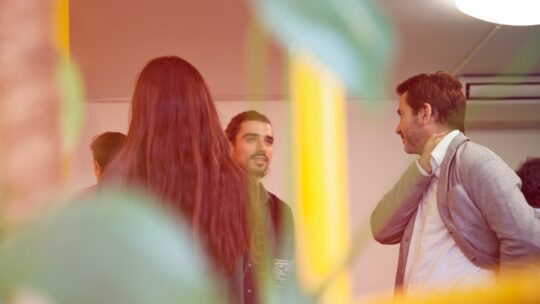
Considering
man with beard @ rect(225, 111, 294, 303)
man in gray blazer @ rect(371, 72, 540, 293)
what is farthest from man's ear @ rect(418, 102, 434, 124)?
man with beard @ rect(225, 111, 294, 303)

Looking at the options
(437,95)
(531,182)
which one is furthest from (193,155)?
(531,182)

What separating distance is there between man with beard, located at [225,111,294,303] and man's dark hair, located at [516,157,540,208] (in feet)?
1.32

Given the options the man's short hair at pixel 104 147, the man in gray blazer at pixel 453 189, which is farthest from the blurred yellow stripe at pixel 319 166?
the man in gray blazer at pixel 453 189

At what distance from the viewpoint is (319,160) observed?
0.50 feet

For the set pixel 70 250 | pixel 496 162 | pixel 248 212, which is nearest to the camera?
pixel 70 250

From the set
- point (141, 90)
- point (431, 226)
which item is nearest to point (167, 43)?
point (431, 226)

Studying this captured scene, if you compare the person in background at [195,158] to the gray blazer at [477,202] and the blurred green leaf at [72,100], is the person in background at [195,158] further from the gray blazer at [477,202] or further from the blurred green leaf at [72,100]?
the gray blazer at [477,202]

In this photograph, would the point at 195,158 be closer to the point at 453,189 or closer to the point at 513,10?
the point at 513,10

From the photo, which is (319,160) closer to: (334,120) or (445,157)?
(334,120)

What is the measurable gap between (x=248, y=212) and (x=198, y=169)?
50mm

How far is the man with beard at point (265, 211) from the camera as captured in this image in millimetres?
146

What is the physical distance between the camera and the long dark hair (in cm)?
21

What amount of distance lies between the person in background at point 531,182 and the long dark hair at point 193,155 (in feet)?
1.46

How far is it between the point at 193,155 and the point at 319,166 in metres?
0.10
